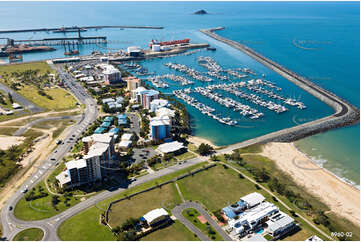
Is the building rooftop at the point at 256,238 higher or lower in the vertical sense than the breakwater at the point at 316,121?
lower

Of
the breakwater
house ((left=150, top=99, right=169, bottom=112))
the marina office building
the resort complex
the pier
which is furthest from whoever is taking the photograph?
the pier

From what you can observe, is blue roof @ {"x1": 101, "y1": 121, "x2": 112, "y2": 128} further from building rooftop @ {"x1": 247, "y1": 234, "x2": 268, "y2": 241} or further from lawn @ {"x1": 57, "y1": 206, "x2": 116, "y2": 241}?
building rooftop @ {"x1": 247, "y1": 234, "x2": 268, "y2": 241}

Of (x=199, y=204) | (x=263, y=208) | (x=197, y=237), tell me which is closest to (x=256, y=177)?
(x=263, y=208)

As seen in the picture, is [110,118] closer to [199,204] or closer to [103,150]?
[103,150]

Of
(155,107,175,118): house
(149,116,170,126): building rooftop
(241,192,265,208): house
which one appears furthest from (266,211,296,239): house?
(155,107,175,118): house

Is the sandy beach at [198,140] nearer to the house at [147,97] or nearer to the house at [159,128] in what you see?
the house at [159,128]

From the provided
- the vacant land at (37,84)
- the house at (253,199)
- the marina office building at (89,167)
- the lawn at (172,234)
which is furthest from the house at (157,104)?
the lawn at (172,234)

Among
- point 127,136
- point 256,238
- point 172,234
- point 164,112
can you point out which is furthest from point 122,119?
point 256,238
